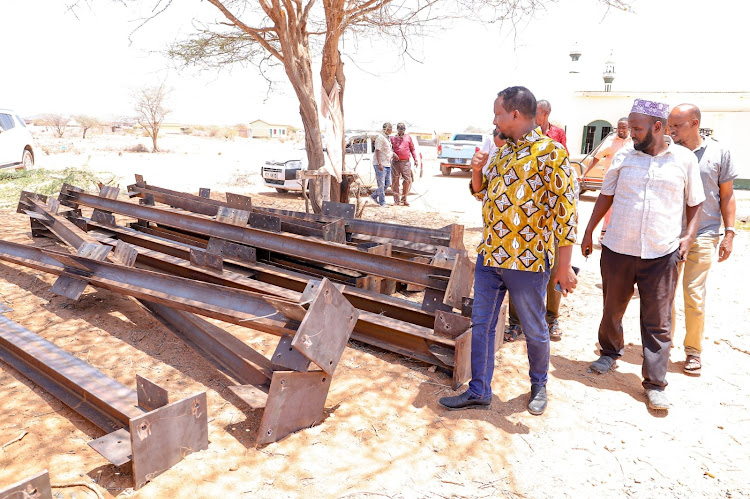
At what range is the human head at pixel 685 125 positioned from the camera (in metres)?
3.85

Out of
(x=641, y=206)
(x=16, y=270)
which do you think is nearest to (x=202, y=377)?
(x=641, y=206)

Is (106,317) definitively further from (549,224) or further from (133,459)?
(549,224)

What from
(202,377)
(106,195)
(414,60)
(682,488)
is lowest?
(682,488)

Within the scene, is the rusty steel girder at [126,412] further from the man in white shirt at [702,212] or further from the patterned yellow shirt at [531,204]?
the man in white shirt at [702,212]

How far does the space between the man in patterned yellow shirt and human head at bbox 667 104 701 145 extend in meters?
1.57

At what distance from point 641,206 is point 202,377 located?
131 inches

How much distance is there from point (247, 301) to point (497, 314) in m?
1.63

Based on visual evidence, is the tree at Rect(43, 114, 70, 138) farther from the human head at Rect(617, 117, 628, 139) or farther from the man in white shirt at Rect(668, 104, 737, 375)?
the man in white shirt at Rect(668, 104, 737, 375)

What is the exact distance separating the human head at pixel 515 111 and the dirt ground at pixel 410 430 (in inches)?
72.3

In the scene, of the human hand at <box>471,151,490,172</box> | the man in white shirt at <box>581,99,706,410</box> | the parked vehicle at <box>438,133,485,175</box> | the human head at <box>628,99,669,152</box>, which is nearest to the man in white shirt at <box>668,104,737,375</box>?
the man in white shirt at <box>581,99,706,410</box>

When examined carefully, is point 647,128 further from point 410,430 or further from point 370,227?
point 370,227

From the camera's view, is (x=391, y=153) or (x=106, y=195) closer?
(x=106, y=195)

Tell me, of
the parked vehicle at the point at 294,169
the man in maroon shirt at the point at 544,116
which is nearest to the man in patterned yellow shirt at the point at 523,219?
the man in maroon shirt at the point at 544,116

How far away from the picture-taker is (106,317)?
4547mm
